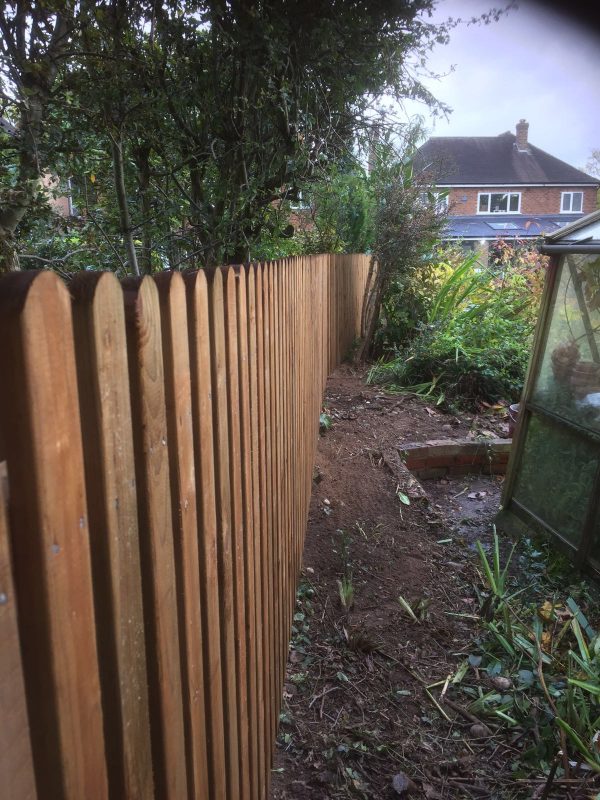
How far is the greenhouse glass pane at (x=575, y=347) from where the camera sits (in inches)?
160

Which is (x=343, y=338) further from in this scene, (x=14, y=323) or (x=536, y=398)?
(x=14, y=323)

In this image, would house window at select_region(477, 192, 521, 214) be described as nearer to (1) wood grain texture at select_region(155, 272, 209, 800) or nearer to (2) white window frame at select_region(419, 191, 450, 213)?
(2) white window frame at select_region(419, 191, 450, 213)

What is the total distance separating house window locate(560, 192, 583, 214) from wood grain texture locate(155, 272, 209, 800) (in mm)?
35752

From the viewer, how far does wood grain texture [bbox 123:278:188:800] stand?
2.88 ft

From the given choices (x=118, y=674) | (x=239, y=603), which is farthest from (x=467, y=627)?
(x=118, y=674)

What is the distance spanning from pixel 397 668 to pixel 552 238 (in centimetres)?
310

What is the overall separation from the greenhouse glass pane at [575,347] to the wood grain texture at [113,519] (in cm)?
383

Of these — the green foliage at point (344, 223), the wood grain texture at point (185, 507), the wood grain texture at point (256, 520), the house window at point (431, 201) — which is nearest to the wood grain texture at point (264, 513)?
the wood grain texture at point (256, 520)

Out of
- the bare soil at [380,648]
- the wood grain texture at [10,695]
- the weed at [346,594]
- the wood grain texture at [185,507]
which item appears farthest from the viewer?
the weed at [346,594]

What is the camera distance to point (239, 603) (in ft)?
5.12

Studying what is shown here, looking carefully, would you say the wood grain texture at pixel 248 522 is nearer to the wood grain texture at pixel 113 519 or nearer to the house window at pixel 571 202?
the wood grain texture at pixel 113 519

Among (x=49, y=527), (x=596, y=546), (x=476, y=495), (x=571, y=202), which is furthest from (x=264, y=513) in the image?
(x=571, y=202)

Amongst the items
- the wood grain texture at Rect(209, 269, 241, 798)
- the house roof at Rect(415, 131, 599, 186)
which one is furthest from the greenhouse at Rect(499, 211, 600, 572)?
the house roof at Rect(415, 131, 599, 186)

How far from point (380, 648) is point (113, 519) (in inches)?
105
